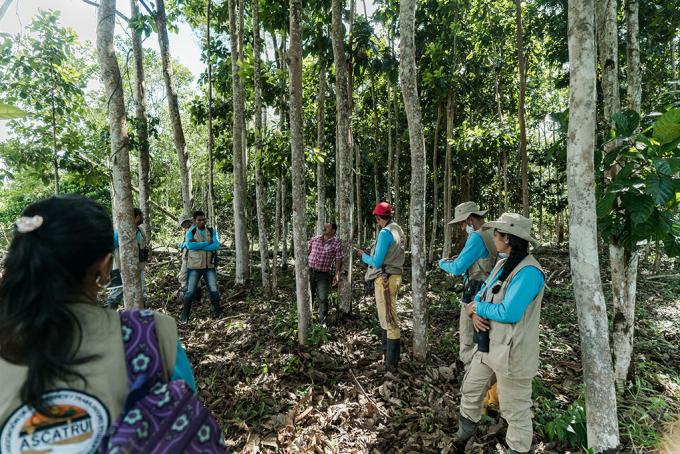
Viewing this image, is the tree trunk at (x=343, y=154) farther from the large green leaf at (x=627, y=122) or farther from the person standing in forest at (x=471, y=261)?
the large green leaf at (x=627, y=122)

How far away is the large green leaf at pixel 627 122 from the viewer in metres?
3.44

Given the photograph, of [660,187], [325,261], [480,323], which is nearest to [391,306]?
[480,323]

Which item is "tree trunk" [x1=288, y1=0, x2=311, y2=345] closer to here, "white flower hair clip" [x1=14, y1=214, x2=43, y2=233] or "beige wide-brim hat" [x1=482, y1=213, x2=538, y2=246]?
"beige wide-brim hat" [x1=482, y1=213, x2=538, y2=246]

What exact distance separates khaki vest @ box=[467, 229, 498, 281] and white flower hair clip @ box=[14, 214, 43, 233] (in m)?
3.98

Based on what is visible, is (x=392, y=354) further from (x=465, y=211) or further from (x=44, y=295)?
(x=44, y=295)

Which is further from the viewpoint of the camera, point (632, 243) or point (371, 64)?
point (371, 64)

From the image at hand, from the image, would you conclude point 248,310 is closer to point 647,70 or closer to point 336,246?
point 336,246

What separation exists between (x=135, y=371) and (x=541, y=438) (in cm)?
393

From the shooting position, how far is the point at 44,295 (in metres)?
1.10

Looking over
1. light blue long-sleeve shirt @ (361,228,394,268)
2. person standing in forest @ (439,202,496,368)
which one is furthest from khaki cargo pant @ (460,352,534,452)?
light blue long-sleeve shirt @ (361,228,394,268)

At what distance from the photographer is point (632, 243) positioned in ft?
12.0

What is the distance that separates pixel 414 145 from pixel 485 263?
174 centimetres

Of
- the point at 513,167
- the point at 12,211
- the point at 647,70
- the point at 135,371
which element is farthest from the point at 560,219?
the point at 12,211

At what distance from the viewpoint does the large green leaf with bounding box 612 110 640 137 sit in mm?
3436
